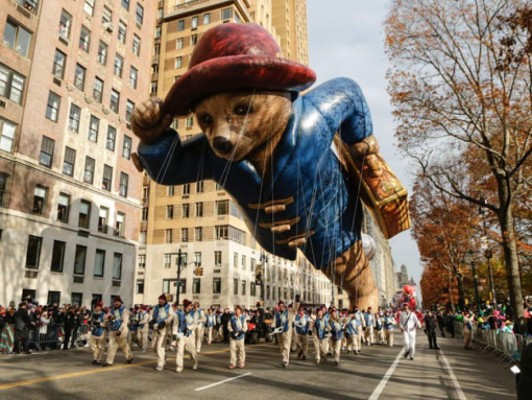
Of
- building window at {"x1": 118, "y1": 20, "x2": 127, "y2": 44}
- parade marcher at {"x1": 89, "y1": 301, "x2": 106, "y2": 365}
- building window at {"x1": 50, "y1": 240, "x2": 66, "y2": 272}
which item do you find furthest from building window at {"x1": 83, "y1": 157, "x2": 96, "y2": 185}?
parade marcher at {"x1": 89, "y1": 301, "x2": 106, "y2": 365}

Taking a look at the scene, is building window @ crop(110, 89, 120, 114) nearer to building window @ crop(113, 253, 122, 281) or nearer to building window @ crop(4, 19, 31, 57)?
building window @ crop(4, 19, 31, 57)

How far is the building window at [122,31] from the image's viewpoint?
28844 mm

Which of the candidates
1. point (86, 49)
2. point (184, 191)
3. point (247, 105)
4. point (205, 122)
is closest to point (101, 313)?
point (205, 122)

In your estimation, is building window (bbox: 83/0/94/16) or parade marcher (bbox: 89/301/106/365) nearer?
parade marcher (bbox: 89/301/106/365)

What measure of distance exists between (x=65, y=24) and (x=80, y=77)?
3039 mm

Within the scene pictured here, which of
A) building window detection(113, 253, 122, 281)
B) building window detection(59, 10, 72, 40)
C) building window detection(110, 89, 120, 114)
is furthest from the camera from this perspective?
building window detection(110, 89, 120, 114)

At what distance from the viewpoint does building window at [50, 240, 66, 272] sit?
22.0 metres

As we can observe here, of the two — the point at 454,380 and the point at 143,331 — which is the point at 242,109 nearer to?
the point at 454,380

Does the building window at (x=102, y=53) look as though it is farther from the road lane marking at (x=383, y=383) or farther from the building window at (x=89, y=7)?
the road lane marking at (x=383, y=383)

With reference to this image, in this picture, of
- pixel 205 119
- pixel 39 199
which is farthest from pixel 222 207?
pixel 205 119

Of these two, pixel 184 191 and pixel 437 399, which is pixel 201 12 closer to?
pixel 184 191

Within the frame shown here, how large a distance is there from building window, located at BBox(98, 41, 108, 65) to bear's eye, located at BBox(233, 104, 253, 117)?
2336 cm

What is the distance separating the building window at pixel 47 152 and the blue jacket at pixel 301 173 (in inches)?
655

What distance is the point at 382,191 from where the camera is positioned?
357 inches
